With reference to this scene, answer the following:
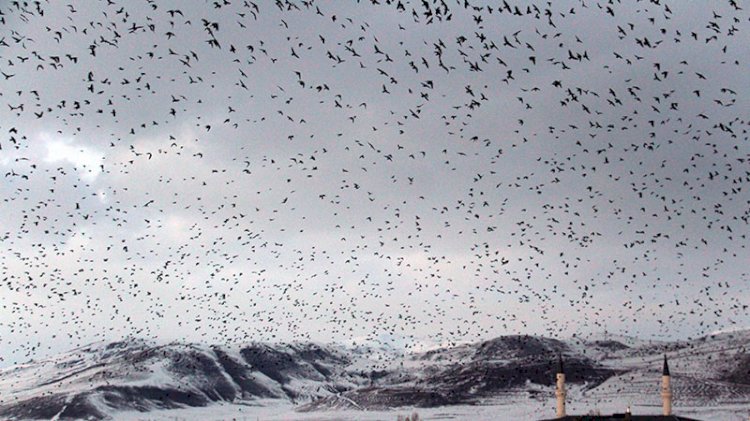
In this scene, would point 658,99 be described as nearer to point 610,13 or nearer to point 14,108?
point 610,13

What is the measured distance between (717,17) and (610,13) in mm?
10686

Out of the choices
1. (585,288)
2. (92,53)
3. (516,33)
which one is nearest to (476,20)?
(516,33)

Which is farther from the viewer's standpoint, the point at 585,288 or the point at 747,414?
the point at 747,414

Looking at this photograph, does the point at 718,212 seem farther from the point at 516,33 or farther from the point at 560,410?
the point at 560,410

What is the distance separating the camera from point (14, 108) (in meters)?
58.9

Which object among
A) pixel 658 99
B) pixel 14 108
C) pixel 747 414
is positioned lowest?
pixel 747 414

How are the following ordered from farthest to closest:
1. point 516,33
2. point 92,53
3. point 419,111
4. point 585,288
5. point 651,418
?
1. point 651,418
2. point 585,288
3. point 419,111
4. point 92,53
5. point 516,33

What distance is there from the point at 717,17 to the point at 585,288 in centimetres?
4810

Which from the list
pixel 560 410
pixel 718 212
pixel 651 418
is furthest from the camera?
pixel 560 410

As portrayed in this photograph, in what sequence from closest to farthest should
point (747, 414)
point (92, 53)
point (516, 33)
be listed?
1. point (516, 33)
2. point (92, 53)
3. point (747, 414)

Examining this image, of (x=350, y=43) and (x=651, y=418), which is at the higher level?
(x=350, y=43)

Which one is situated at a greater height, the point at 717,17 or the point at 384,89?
the point at 717,17

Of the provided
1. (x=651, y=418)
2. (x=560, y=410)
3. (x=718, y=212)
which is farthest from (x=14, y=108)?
(x=560, y=410)

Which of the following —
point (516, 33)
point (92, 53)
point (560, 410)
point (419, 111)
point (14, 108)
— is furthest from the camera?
point (560, 410)
